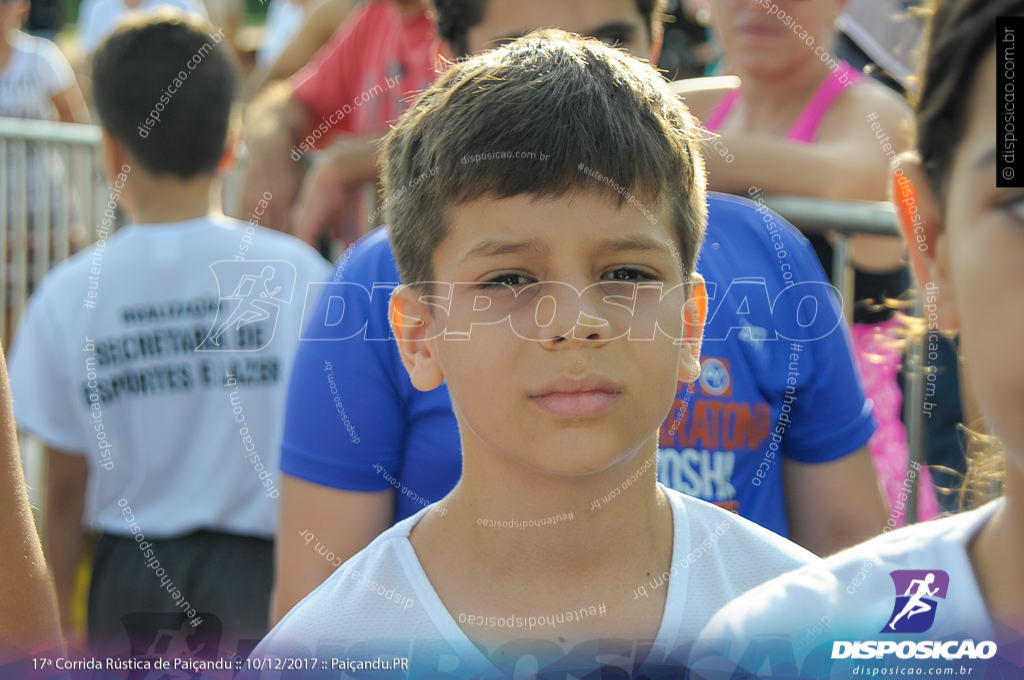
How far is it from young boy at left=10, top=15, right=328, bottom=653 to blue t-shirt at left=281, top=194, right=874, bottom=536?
448 mm

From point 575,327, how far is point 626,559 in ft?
0.95

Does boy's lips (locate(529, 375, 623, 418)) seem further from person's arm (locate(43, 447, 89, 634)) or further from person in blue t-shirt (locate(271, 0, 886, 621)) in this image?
person's arm (locate(43, 447, 89, 634))

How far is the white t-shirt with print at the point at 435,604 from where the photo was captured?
1170 millimetres

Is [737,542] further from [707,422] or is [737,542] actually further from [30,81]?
[30,81]

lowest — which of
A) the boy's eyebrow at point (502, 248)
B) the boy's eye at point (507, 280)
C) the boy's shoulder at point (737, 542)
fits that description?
the boy's shoulder at point (737, 542)

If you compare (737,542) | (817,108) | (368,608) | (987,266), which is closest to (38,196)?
(817,108)

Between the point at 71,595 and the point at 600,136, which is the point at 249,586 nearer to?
the point at 71,595

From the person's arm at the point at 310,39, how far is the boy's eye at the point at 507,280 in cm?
284

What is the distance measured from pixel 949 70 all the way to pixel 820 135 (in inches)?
53.9

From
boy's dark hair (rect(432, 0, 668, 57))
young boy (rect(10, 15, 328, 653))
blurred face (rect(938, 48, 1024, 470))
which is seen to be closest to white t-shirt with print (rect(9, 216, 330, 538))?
young boy (rect(10, 15, 328, 653))

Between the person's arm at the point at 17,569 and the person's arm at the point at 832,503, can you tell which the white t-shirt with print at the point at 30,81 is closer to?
the person's arm at the point at 17,569

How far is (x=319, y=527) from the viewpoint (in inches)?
64.1

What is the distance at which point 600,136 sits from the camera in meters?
1.28

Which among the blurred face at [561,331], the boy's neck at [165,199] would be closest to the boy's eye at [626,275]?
the blurred face at [561,331]
